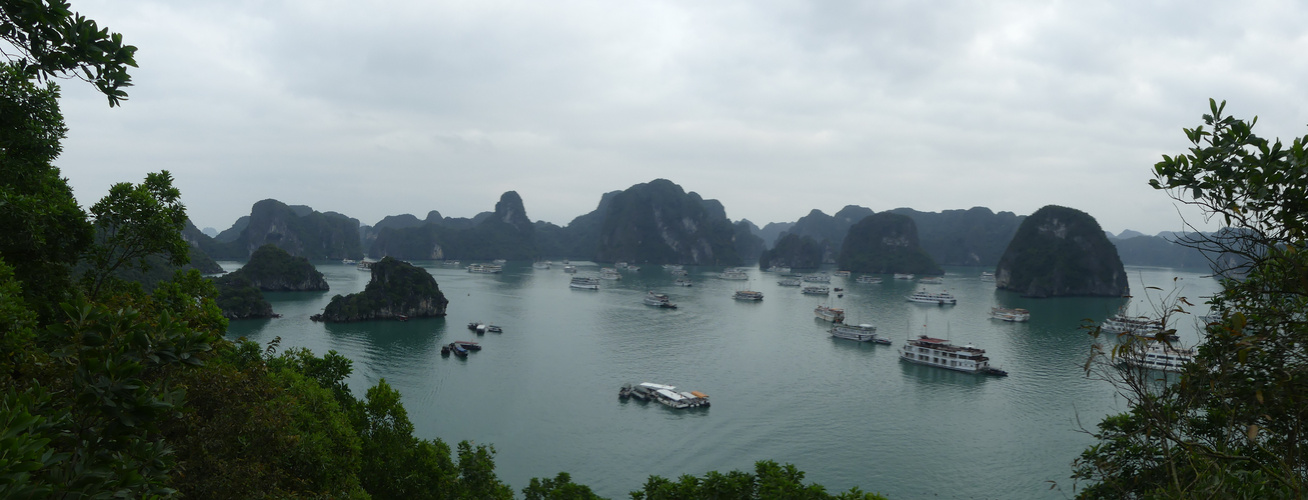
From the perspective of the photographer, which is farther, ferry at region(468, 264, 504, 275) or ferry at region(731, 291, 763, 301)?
ferry at region(468, 264, 504, 275)

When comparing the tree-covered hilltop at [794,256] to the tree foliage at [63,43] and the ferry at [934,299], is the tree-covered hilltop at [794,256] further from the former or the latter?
the tree foliage at [63,43]

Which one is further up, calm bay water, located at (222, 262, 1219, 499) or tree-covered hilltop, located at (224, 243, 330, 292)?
tree-covered hilltop, located at (224, 243, 330, 292)

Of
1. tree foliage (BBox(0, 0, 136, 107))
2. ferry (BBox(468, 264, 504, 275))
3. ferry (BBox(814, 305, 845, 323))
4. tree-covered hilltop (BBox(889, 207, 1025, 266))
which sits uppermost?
tree-covered hilltop (BBox(889, 207, 1025, 266))

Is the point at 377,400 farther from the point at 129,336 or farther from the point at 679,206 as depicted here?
the point at 679,206

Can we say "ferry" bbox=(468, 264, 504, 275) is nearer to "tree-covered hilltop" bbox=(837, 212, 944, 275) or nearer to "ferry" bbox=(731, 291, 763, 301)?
"ferry" bbox=(731, 291, 763, 301)

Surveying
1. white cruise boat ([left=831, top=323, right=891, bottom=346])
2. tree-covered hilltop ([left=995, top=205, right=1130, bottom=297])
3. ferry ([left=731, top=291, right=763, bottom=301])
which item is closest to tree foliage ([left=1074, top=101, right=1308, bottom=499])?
white cruise boat ([left=831, top=323, right=891, bottom=346])
